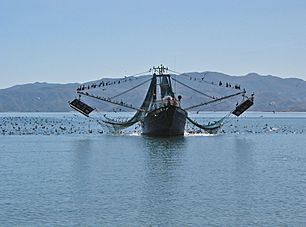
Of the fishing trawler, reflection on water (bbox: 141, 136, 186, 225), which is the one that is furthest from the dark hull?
reflection on water (bbox: 141, 136, 186, 225)

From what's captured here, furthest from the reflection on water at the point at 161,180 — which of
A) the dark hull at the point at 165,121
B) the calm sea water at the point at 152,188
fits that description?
the dark hull at the point at 165,121

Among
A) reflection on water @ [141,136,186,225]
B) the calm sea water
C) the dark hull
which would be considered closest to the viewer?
the calm sea water

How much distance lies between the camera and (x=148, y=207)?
116 feet

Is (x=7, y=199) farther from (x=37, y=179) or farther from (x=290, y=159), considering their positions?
(x=290, y=159)

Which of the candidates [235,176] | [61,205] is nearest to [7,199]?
[61,205]

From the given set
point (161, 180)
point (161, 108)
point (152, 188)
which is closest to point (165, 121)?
point (161, 108)

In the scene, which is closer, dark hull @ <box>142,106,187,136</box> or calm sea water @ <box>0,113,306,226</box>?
calm sea water @ <box>0,113,306,226</box>

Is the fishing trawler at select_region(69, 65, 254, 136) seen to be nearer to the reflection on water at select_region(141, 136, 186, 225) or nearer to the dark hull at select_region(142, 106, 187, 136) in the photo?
the dark hull at select_region(142, 106, 187, 136)

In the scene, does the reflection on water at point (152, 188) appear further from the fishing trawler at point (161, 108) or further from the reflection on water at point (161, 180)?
the fishing trawler at point (161, 108)

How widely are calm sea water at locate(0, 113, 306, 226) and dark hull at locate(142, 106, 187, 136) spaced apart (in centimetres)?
2005

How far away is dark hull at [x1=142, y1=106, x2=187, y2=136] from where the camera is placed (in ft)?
301

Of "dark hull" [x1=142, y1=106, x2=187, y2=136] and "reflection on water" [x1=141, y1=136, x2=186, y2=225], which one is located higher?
"dark hull" [x1=142, y1=106, x2=187, y2=136]

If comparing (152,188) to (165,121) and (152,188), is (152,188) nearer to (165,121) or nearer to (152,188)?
(152,188)

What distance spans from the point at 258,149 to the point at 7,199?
46.5 m
